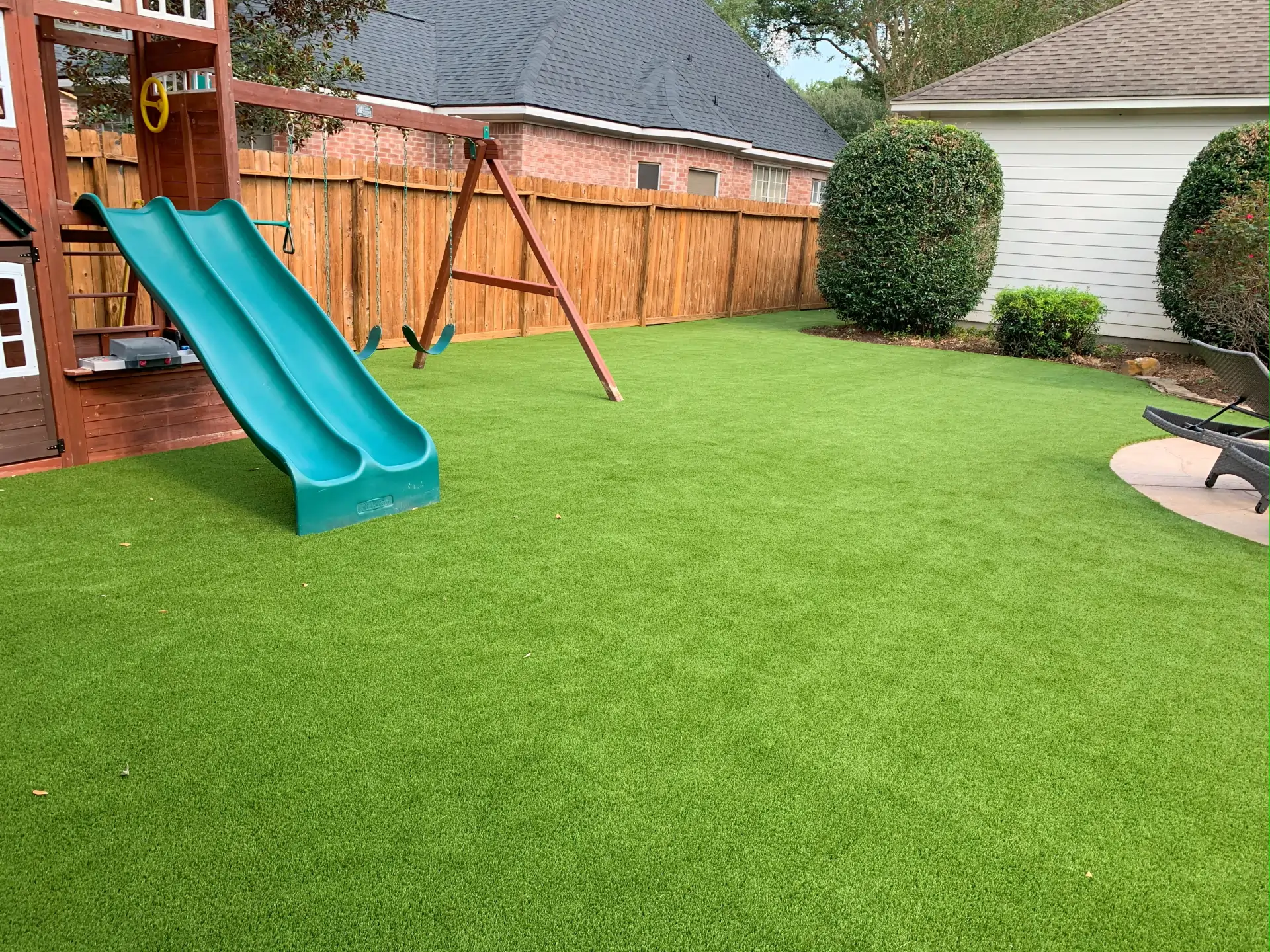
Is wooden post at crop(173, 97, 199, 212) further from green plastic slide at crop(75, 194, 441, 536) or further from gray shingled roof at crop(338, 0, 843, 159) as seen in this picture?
gray shingled roof at crop(338, 0, 843, 159)

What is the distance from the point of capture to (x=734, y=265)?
14734 mm

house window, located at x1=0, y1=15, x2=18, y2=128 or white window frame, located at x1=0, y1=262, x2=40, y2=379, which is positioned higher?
house window, located at x1=0, y1=15, x2=18, y2=128

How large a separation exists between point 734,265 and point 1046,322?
5059 mm

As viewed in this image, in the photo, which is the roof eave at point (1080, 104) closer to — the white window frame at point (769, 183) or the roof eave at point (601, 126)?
the roof eave at point (601, 126)

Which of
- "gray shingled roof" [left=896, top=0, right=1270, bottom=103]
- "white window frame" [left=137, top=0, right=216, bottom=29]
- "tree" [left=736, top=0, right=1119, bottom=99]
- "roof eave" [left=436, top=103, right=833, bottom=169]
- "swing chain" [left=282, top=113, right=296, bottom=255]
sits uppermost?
"tree" [left=736, top=0, right=1119, bottom=99]

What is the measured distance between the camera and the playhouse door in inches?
186

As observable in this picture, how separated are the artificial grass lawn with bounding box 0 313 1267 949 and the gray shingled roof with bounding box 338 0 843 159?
43.7 ft

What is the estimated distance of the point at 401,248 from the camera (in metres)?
9.47

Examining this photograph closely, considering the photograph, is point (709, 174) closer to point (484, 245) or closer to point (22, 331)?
point (484, 245)

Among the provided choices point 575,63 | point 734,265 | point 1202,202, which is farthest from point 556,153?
point 1202,202

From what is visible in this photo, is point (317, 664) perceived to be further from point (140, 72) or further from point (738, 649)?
point (140, 72)

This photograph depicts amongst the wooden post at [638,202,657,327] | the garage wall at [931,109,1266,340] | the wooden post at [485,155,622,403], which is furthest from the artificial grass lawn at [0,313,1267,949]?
the garage wall at [931,109,1266,340]

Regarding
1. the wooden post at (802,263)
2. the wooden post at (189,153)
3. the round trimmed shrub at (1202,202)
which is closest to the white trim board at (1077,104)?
the round trimmed shrub at (1202,202)

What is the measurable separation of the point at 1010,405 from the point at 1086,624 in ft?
16.4
